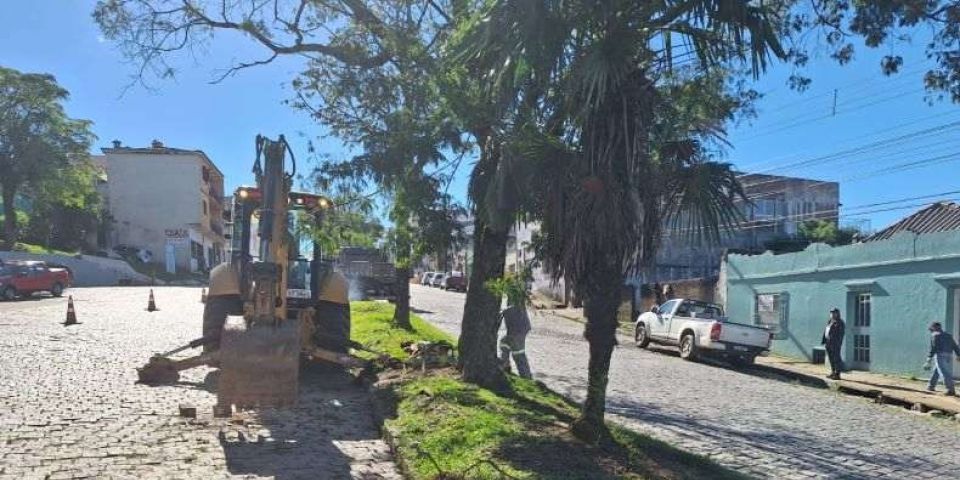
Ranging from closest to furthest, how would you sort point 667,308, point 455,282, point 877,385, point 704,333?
point 877,385
point 704,333
point 667,308
point 455,282

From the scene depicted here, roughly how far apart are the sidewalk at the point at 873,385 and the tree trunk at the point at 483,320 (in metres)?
2.33

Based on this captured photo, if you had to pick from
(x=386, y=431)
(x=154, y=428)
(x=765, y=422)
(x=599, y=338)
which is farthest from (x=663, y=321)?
(x=154, y=428)

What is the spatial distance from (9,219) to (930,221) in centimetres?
4831

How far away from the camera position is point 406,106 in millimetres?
10570

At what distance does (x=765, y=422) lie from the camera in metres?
11.3

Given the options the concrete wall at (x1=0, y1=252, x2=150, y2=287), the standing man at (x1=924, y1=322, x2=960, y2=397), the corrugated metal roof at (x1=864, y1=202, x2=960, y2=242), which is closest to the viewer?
the standing man at (x1=924, y1=322, x2=960, y2=397)

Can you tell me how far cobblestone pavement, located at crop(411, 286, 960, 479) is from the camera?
8.62 metres

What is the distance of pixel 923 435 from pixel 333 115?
10.3 m

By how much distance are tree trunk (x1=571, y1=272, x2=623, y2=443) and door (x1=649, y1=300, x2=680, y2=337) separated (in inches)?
619

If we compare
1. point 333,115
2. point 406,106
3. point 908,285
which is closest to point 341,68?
point 333,115

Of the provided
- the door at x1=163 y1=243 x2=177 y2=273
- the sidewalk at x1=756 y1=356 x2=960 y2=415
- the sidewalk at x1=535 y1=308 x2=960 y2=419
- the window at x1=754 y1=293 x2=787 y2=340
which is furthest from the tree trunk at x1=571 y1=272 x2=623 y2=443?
the door at x1=163 y1=243 x2=177 y2=273

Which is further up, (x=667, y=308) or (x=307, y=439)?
(x=667, y=308)

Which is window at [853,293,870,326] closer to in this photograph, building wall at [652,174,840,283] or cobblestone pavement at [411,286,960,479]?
cobblestone pavement at [411,286,960,479]

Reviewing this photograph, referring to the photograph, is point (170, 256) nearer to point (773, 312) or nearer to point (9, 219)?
point (9, 219)
